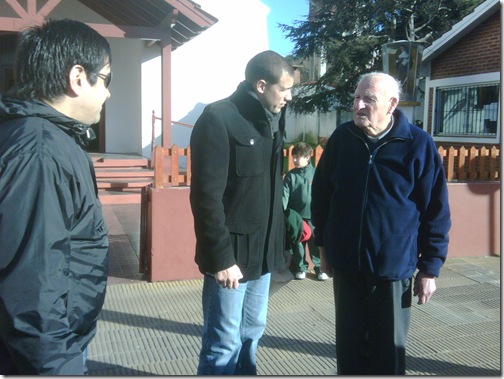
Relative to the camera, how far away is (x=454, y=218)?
21.3 ft

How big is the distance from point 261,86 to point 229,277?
0.98 m

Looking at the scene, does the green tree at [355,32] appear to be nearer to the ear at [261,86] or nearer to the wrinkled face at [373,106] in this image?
the wrinkled face at [373,106]

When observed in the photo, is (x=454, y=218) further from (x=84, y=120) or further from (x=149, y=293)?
(x=84, y=120)

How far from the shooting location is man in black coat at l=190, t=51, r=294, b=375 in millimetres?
2480

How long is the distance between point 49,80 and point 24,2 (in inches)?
438

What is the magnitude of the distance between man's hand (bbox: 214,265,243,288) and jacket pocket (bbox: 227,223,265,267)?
0.34 feet

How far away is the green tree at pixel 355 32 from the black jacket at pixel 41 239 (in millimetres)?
20528

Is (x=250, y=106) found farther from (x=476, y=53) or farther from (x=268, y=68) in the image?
(x=476, y=53)

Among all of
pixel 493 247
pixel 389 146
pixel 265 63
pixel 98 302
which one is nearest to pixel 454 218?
pixel 493 247

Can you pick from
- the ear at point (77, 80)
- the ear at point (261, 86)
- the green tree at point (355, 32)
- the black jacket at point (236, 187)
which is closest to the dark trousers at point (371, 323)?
the black jacket at point (236, 187)

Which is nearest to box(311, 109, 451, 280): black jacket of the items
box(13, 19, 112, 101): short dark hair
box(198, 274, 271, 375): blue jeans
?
box(198, 274, 271, 375): blue jeans

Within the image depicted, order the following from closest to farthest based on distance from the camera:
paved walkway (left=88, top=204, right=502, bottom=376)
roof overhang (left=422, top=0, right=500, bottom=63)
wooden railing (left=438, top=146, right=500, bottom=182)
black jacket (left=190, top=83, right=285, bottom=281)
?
black jacket (left=190, top=83, right=285, bottom=281) → paved walkway (left=88, top=204, right=502, bottom=376) → wooden railing (left=438, top=146, right=500, bottom=182) → roof overhang (left=422, top=0, right=500, bottom=63)

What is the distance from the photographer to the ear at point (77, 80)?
1.61 m

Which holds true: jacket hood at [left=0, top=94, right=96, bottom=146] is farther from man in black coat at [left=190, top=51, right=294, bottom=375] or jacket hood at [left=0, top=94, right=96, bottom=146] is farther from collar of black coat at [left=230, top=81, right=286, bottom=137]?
collar of black coat at [left=230, top=81, right=286, bottom=137]
